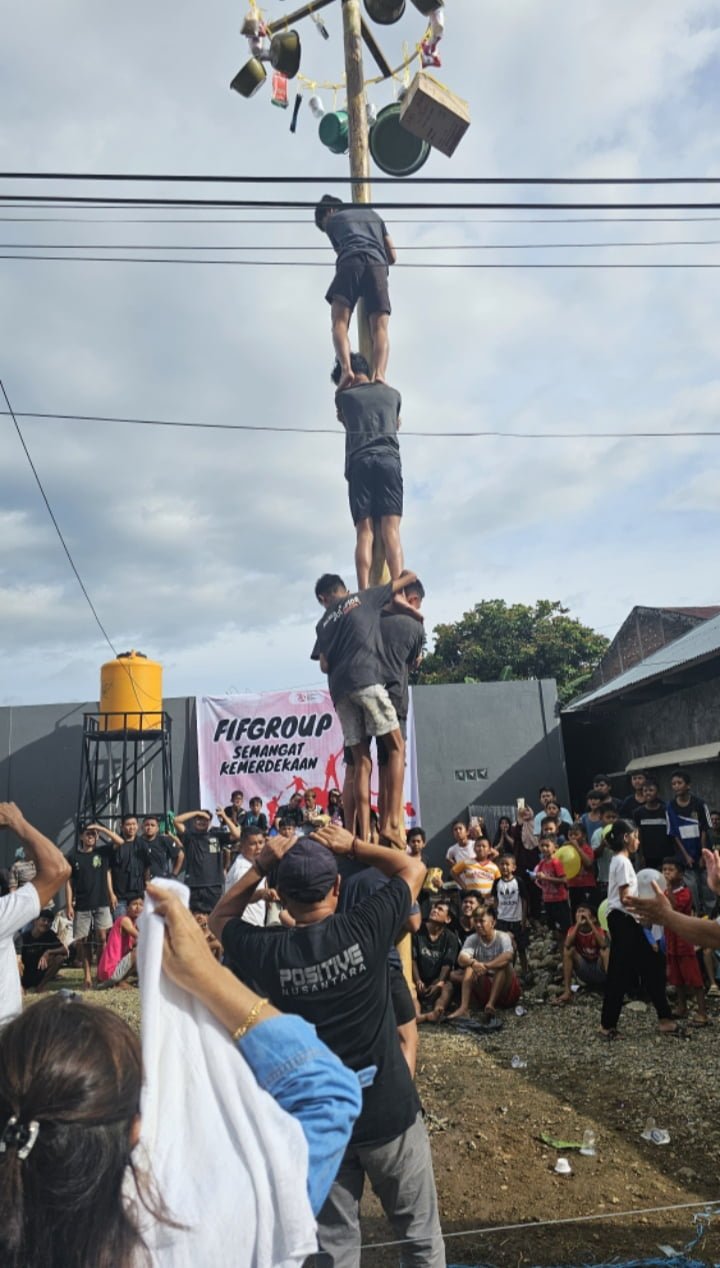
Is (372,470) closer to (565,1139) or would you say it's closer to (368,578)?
(368,578)

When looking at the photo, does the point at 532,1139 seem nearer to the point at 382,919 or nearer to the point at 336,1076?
the point at 382,919

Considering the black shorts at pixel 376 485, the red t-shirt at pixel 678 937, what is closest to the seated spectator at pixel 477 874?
the red t-shirt at pixel 678 937

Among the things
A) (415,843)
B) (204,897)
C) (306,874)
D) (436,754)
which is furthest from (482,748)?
(306,874)

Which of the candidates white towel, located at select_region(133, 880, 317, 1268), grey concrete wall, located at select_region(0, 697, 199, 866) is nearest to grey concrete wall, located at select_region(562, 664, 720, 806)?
grey concrete wall, located at select_region(0, 697, 199, 866)

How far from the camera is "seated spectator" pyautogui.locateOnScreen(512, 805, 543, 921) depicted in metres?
11.5

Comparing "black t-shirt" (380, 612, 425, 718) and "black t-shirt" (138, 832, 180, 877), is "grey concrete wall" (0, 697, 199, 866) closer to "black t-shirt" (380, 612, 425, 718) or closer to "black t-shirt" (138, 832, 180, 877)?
"black t-shirt" (138, 832, 180, 877)

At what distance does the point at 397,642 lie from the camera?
547 cm

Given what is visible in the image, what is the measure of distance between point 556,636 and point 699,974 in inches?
899

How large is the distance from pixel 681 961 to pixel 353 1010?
240 inches

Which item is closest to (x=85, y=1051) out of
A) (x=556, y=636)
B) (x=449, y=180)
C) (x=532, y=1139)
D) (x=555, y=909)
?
(x=532, y=1139)

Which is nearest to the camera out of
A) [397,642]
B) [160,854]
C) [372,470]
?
[397,642]

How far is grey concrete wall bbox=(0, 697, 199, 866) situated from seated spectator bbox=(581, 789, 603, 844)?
7.03 meters

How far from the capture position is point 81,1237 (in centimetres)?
112

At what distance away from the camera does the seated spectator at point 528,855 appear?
11531 millimetres
